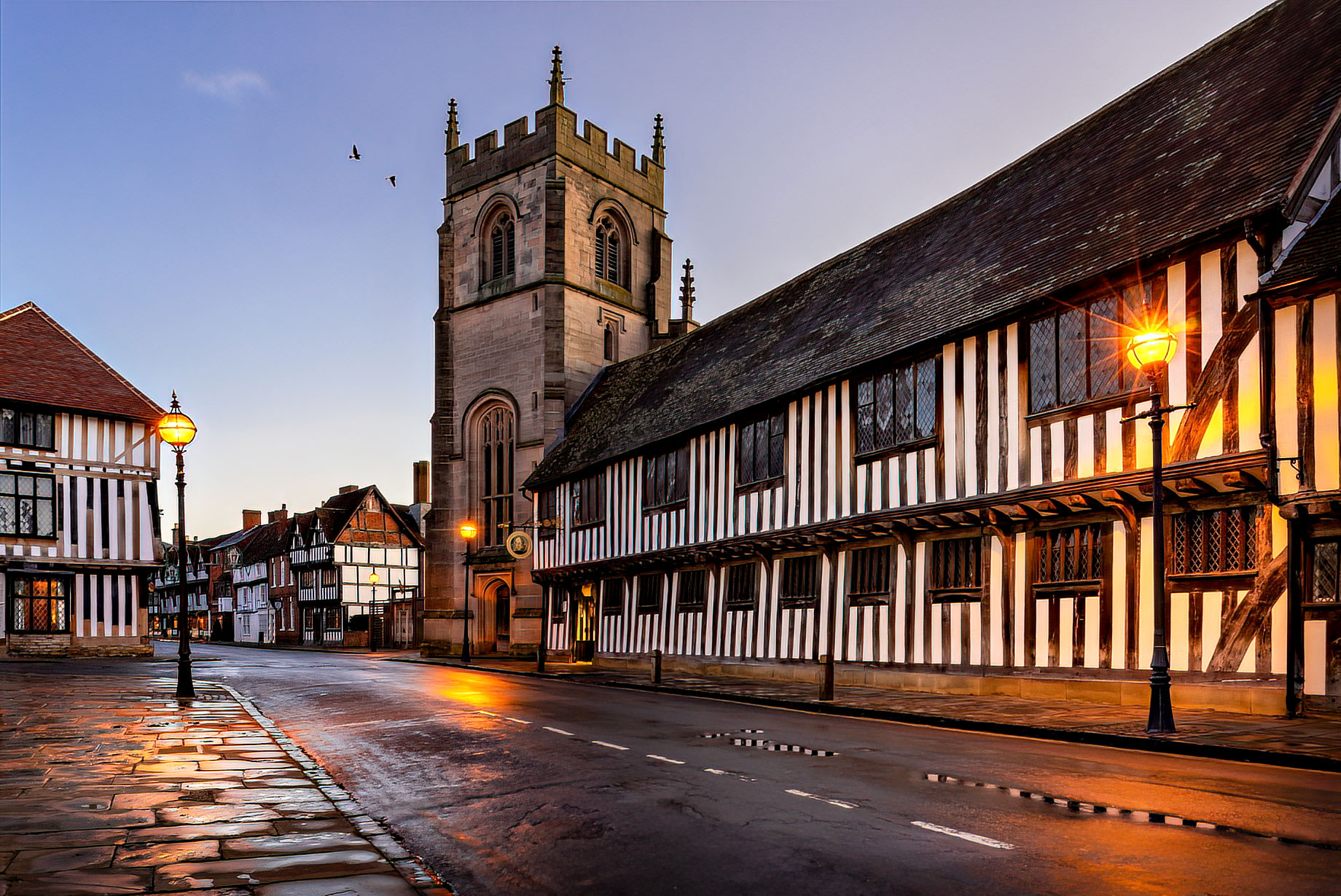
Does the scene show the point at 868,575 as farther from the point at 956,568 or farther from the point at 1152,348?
the point at 1152,348

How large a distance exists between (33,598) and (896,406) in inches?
1036

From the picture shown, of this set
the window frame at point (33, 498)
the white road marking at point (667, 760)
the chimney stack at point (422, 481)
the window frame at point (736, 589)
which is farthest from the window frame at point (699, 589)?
the chimney stack at point (422, 481)

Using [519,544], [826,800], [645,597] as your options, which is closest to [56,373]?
[519,544]

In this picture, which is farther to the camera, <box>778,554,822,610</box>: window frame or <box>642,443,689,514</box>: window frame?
<box>642,443,689,514</box>: window frame

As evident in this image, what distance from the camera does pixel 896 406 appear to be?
19078 millimetres

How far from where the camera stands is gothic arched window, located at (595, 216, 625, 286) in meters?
41.2

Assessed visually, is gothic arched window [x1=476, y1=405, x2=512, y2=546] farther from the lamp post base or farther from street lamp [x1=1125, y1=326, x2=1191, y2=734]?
the lamp post base

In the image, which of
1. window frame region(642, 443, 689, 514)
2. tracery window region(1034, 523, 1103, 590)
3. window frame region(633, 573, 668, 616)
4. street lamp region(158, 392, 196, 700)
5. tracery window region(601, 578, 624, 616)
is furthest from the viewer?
tracery window region(601, 578, 624, 616)

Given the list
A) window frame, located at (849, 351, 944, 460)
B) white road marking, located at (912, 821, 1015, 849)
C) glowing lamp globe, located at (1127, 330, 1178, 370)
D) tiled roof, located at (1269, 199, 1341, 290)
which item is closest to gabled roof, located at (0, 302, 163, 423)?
window frame, located at (849, 351, 944, 460)

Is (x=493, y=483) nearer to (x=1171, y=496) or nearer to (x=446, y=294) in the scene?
(x=446, y=294)

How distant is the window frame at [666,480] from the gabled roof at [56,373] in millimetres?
15347

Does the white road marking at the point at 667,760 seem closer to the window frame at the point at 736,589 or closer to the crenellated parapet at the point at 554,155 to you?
the window frame at the point at 736,589

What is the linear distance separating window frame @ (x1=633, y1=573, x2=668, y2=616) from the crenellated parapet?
18.0 metres

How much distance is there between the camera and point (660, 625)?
89.2 ft
